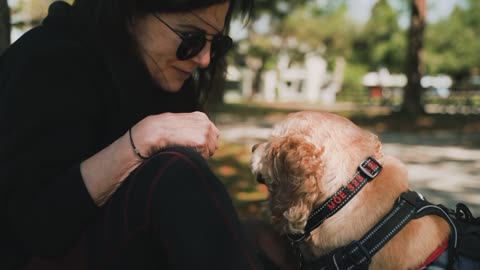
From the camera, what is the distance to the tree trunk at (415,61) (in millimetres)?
16125

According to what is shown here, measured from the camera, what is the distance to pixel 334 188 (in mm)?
2385

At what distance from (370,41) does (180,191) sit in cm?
5682

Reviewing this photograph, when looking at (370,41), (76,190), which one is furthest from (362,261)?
(370,41)

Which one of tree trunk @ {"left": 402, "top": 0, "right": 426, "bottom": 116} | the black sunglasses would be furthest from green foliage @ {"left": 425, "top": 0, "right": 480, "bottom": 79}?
the black sunglasses

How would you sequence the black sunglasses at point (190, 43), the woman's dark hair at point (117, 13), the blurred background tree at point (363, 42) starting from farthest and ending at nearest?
the blurred background tree at point (363, 42)
the black sunglasses at point (190, 43)
the woman's dark hair at point (117, 13)

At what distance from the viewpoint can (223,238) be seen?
169 cm

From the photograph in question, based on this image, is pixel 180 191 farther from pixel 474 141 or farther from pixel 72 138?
pixel 474 141

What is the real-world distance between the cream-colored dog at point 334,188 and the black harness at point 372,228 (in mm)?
35

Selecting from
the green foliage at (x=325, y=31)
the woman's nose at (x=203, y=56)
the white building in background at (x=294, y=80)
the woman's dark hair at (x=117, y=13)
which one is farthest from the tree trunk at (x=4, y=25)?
the white building in background at (x=294, y=80)

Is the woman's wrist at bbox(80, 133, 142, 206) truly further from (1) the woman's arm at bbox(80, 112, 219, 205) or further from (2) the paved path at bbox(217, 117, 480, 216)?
(2) the paved path at bbox(217, 117, 480, 216)

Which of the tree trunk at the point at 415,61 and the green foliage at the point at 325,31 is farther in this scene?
the green foliage at the point at 325,31

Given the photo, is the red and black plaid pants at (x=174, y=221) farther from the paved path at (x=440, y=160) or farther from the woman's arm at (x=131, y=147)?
the paved path at (x=440, y=160)

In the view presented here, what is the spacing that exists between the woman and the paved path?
264 centimetres

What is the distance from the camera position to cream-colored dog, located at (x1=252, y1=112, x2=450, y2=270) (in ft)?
7.39
